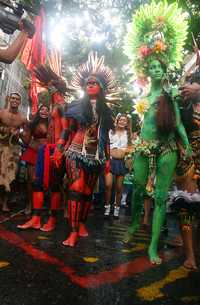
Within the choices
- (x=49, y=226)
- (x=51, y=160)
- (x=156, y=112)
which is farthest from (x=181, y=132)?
(x=49, y=226)

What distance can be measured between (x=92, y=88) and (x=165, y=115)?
1.14m

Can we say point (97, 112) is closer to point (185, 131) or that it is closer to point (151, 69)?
point (151, 69)

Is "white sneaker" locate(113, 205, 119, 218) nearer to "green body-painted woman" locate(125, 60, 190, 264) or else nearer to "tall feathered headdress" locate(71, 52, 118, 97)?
"green body-painted woman" locate(125, 60, 190, 264)

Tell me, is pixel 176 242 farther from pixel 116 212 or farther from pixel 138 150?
pixel 116 212

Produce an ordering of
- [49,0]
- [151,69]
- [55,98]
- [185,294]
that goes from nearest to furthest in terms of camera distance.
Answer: [185,294] → [151,69] → [55,98] → [49,0]

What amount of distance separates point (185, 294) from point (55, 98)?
3265mm

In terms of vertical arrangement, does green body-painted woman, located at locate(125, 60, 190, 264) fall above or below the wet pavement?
above

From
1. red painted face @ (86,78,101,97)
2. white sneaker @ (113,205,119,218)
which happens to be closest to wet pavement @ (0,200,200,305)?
red painted face @ (86,78,101,97)

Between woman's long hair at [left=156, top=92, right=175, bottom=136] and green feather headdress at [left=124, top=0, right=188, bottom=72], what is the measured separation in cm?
59

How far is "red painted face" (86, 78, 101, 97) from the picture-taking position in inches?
181

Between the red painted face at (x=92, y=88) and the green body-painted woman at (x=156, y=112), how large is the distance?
1.81 ft

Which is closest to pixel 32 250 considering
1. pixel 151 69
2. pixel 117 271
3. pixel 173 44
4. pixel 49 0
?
pixel 117 271

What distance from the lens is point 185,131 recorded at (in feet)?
13.3

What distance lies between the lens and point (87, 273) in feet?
10.1
